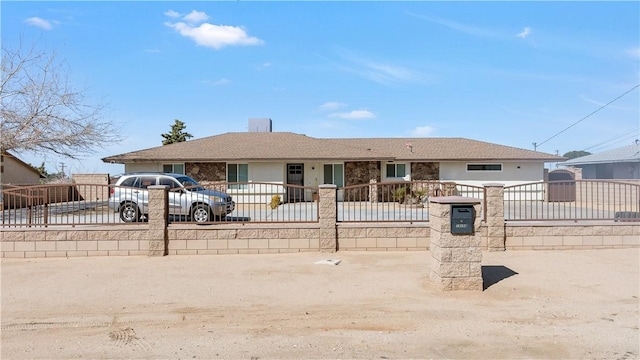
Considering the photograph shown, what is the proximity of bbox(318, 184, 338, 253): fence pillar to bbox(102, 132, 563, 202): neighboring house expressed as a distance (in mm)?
13408

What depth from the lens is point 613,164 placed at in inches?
1336

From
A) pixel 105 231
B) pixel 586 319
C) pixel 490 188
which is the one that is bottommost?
pixel 586 319

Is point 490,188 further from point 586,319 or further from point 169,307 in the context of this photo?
point 169,307

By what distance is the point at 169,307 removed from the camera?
6.12 m

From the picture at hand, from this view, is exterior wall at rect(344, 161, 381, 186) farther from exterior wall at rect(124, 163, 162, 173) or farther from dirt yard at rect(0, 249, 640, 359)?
dirt yard at rect(0, 249, 640, 359)

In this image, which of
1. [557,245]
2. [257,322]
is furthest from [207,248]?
[557,245]

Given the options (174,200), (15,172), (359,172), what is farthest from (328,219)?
(15,172)

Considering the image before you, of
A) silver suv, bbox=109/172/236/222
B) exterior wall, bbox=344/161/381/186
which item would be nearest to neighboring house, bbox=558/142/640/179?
exterior wall, bbox=344/161/381/186

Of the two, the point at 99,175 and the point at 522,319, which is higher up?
the point at 99,175

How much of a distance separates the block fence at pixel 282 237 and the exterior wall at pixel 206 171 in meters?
14.2

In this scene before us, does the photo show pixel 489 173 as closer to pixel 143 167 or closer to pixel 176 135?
pixel 143 167

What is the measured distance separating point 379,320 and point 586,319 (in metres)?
2.69

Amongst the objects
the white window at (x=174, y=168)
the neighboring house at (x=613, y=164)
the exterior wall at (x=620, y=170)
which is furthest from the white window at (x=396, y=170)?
the exterior wall at (x=620, y=170)

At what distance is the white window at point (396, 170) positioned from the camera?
26625 mm
